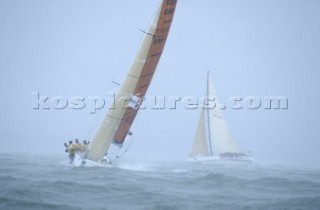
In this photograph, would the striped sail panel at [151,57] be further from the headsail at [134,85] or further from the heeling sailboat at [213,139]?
the heeling sailboat at [213,139]

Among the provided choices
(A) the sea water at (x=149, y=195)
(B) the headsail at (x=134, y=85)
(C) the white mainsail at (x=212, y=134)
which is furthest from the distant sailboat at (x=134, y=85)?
(C) the white mainsail at (x=212, y=134)

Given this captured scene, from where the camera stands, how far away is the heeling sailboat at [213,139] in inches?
2307

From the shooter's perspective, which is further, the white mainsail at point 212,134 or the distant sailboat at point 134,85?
the white mainsail at point 212,134

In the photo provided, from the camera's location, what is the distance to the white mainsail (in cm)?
5838

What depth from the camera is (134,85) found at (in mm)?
31266

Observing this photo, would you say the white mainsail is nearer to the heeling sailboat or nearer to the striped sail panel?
the heeling sailboat

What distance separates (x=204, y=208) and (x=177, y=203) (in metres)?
1.10

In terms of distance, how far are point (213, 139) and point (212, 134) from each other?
885 millimetres

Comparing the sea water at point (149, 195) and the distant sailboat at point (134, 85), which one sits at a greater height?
the distant sailboat at point (134, 85)

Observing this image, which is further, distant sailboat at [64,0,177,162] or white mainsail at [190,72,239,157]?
white mainsail at [190,72,239,157]

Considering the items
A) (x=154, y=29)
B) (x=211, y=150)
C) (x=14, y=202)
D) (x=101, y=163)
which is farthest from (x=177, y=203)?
(x=211, y=150)

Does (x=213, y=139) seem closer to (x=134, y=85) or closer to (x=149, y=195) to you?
(x=134, y=85)

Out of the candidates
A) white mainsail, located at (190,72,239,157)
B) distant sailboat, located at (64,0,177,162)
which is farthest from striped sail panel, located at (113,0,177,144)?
white mainsail, located at (190,72,239,157)

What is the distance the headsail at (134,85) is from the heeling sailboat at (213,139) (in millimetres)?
26765
